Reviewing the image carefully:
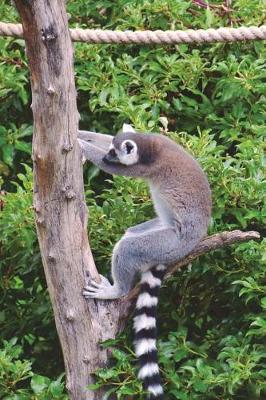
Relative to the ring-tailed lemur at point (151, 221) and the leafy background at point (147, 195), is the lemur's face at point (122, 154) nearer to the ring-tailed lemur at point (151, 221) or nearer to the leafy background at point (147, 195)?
the ring-tailed lemur at point (151, 221)

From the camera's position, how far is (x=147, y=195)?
5484 mm

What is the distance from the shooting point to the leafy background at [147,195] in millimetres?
4914

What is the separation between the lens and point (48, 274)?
15.8 ft

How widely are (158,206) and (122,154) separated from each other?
1.16 feet

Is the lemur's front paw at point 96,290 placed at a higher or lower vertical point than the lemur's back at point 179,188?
lower

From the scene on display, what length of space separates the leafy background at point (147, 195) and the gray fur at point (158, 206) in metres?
0.08

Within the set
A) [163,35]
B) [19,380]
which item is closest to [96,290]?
[19,380]

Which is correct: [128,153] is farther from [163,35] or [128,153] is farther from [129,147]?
[163,35]

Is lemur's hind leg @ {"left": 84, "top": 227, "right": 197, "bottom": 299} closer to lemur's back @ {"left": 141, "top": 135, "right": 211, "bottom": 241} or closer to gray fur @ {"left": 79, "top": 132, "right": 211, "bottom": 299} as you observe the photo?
gray fur @ {"left": 79, "top": 132, "right": 211, "bottom": 299}

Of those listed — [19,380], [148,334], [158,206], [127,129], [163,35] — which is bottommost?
[19,380]

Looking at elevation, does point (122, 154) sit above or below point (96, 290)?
above

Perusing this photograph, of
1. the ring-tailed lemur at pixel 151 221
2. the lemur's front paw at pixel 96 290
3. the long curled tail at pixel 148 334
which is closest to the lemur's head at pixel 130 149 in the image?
the ring-tailed lemur at pixel 151 221

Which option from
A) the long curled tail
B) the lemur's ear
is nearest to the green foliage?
the long curled tail

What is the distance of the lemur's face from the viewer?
5.47 m
